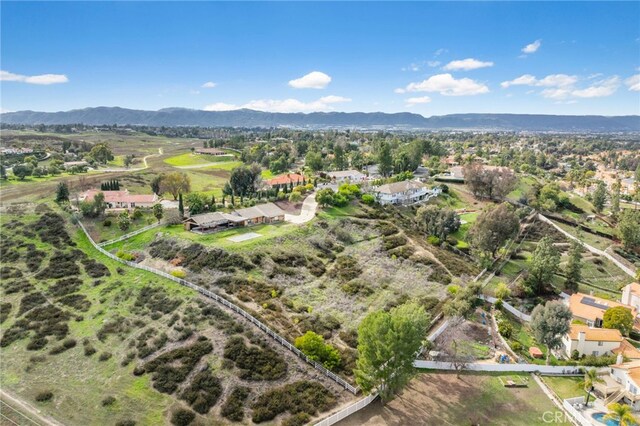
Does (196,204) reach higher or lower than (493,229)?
higher

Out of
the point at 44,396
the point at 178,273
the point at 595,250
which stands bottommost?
the point at 44,396

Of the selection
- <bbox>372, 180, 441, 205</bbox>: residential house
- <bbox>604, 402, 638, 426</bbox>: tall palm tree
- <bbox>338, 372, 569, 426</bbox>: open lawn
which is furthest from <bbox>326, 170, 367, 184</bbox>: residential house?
<bbox>604, 402, 638, 426</bbox>: tall palm tree

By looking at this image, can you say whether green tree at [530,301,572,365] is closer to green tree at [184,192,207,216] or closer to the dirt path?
the dirt path

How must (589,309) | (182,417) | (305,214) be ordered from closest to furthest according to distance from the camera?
(182,417), (589,309), (305,214)

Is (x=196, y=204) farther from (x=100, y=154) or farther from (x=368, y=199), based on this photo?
(x=100, y=154)

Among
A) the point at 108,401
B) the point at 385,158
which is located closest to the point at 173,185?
the point at 385,158

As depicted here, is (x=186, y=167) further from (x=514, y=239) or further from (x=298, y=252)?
(x=514, y=239)

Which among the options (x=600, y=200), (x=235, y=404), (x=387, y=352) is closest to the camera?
(x=387, y=352)
